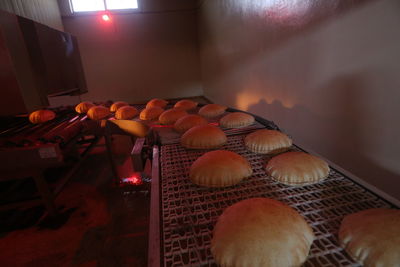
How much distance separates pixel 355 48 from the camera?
97 centimetres

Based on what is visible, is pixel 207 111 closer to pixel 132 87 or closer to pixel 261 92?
pixel 261 92

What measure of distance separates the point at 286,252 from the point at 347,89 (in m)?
0.88

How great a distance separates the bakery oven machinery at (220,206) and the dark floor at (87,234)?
1.24m

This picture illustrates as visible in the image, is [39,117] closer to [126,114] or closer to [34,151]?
[34,151]

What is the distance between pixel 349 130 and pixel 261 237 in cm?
82

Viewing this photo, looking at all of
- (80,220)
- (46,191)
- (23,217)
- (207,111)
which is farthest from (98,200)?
(207,111)

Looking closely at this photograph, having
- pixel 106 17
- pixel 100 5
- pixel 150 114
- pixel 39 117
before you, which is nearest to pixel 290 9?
pixel 150 114

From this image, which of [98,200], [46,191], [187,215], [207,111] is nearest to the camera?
[187,215]

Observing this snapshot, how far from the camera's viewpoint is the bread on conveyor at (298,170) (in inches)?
32.5

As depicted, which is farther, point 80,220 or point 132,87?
point 132,87

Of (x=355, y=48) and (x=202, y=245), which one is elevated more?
(x=355, y=48)

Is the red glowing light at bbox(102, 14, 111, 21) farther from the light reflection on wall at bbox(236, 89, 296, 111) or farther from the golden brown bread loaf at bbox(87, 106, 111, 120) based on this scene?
the light reflection on wall at bbox(236, 89, 296, 111)

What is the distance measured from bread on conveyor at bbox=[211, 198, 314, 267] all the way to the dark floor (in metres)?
1.43

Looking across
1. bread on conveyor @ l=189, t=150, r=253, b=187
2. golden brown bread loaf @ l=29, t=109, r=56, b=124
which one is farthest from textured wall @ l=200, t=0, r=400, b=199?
golden brown bread loaf @ l=29, t=109, r=56, b=124
